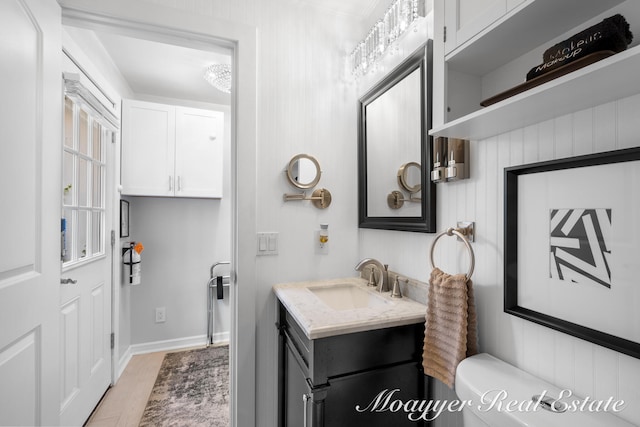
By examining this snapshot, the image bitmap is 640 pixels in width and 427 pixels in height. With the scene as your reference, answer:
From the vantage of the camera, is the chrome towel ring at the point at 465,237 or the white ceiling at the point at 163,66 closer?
the chrome towel ring at the point at 465,237

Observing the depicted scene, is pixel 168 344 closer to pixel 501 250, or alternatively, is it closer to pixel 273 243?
pixel 273 243

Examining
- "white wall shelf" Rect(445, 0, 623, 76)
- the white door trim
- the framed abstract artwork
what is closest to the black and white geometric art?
the framed abstract artwork

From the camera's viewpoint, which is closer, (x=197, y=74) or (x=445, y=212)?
(x=445, y=212)

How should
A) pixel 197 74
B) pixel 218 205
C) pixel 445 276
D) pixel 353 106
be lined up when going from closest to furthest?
1. pixel 445 276
2. pixel 353 106
3. pixel 197 74
4. pixel 218 205

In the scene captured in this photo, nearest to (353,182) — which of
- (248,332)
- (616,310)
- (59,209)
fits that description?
(248,332)

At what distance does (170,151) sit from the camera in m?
2.53

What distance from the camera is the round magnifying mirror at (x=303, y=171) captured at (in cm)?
154

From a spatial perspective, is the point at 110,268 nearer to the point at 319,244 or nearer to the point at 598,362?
the point at 319,244

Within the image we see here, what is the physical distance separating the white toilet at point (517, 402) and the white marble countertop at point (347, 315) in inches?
9.6

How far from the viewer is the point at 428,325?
0.97m

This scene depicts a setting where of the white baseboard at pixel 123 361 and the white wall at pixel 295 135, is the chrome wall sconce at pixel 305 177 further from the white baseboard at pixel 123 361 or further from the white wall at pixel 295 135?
the white baseboard at pixel 123 361

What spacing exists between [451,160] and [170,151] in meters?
2.36

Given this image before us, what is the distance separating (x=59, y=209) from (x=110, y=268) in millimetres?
1216

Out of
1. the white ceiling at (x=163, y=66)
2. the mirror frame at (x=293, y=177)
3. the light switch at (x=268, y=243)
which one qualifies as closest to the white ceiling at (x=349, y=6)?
the white ceiling at (x=163, y=66)
